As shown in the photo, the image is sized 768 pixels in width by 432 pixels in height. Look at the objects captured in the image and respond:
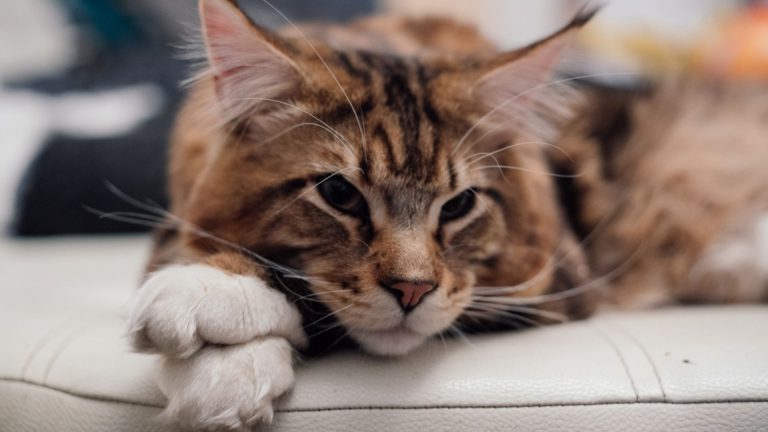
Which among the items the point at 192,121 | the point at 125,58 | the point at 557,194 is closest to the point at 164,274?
Answer: the point at 192,121

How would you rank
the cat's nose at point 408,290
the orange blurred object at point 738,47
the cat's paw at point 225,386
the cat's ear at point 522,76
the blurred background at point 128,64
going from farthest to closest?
the orange blurred object at point 738,47 → the blurred background at point 128,64 → the cat's ear at point 522,76 → the cat's nose at point 408,290 → the cat's paw at point 225,386

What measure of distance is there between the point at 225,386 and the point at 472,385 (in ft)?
0.98

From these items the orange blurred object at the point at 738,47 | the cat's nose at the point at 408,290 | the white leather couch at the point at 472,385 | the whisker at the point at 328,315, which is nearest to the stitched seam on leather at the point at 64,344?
the white leather couch at the point at 472,385

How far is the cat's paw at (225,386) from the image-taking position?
734 mm

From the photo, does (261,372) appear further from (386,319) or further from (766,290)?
(766,290)

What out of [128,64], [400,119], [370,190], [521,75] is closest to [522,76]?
[521,75]

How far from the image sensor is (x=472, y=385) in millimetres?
832

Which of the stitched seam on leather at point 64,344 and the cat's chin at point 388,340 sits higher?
the cat's chin at point 388,340

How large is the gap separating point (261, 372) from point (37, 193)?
1470 millimetres

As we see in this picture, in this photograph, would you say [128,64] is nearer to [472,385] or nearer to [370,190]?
[370,190]

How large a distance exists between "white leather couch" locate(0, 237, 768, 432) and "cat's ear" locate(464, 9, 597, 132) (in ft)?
1.23

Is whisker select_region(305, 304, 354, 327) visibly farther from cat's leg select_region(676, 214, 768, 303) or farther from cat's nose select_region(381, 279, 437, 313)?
cat's leg select_region(676, 214, 768, 303)

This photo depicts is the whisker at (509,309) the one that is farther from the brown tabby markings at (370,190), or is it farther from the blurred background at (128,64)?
the blurred background at (128,64)

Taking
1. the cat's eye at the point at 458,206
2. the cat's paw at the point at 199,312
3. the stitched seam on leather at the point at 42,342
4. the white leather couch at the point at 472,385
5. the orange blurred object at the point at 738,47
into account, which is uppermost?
the orange blurred object at the point at 738,47
